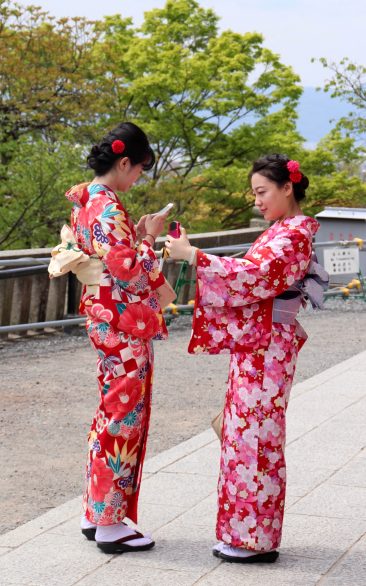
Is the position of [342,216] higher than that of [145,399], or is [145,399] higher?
[342,216]

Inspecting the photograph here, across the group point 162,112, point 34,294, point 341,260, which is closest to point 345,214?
point 341,260

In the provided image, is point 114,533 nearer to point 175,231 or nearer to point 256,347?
point 256,347

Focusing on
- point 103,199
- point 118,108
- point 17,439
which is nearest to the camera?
point 103,199

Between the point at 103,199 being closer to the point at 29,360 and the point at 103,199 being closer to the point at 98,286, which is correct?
the point at 98,286

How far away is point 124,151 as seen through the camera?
3822mm

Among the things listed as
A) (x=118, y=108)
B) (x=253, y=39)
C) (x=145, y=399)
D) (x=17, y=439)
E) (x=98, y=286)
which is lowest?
(x=17, y=439)

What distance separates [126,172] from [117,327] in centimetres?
60

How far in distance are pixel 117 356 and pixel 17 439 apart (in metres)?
2.49

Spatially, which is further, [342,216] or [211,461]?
[342,216]

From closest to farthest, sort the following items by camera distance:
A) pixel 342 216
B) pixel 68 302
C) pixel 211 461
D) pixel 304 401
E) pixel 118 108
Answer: pixel 211 461 → pixel 304 401 → pixel 68 302 → pixel 342 216 → pixel 118 108

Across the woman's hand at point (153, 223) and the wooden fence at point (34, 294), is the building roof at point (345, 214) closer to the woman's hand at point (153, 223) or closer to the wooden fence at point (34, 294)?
the wooden fence at point (34, 294)

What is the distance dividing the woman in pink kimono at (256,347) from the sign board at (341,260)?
848 centimetres

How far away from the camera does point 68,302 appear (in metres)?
10.0

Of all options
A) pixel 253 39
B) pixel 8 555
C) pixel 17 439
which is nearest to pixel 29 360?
pixel 17 439
